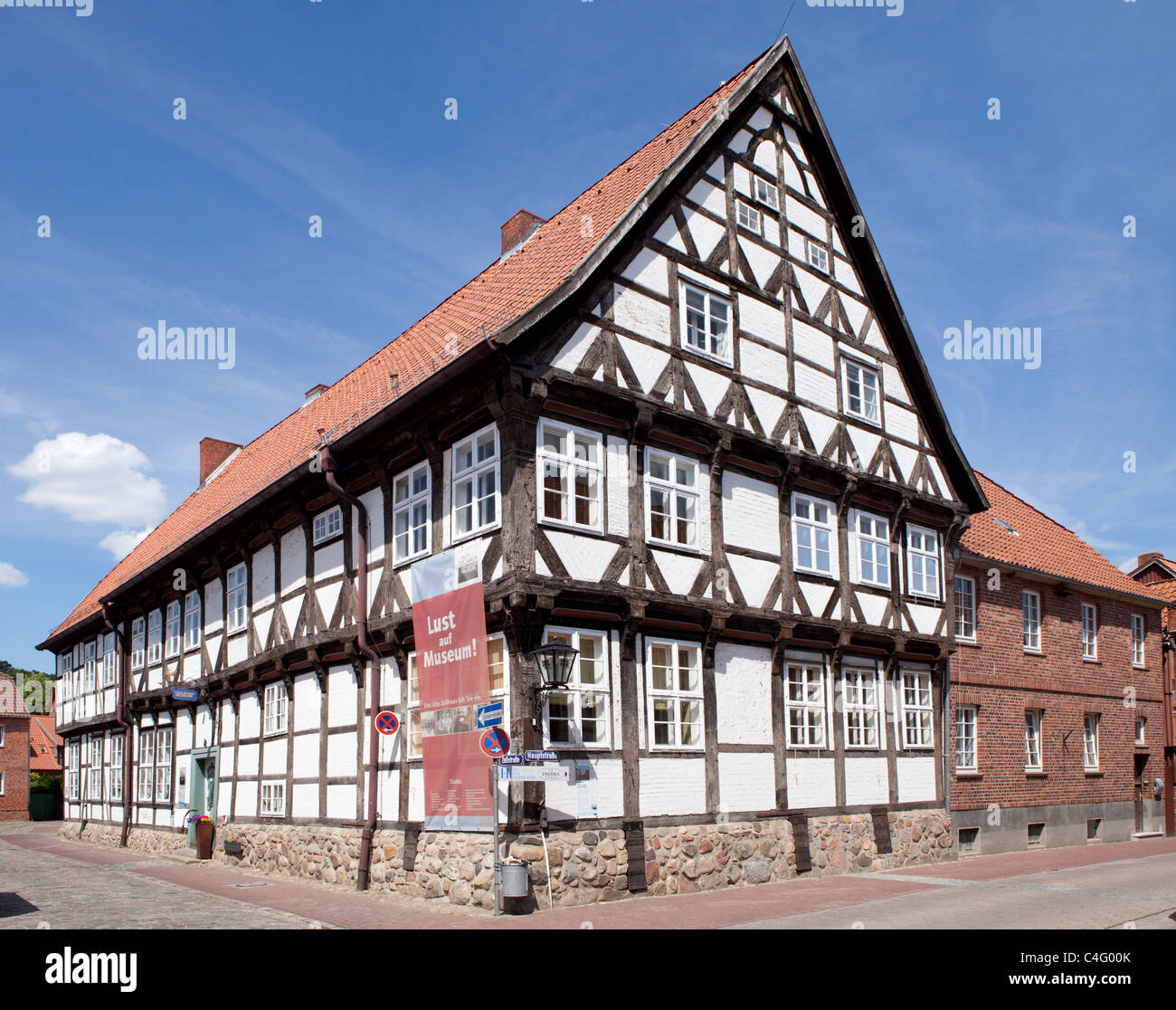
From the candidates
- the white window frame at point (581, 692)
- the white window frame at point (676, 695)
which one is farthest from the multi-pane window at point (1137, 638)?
the white window frame at point (581, 692)

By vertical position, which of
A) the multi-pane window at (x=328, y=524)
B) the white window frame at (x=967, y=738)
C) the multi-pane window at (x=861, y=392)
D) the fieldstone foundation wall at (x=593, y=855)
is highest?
the multi-pane window at (x=861, y=392)

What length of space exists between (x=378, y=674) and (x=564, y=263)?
663cm

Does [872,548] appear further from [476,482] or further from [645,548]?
[476,482]

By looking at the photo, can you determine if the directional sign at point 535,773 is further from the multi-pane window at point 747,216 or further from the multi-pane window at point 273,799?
the multi-pane window at point 747,216

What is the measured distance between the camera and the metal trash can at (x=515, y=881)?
42.1ft

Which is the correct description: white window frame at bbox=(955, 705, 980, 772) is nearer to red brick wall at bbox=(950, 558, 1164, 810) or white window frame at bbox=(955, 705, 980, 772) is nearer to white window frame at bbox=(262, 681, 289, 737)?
red brick wall at bbox=(950, 558, 1164, 810)

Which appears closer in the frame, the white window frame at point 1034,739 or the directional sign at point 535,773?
the directional sign at point 535,773

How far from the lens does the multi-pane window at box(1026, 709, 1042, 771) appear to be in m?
24.0

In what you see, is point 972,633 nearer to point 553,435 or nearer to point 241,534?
point 553,435

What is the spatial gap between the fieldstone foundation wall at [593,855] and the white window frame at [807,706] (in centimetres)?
122

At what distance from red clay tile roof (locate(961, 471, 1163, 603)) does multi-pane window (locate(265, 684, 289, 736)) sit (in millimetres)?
13735

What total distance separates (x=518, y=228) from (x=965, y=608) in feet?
39.8

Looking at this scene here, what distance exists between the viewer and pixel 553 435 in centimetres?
1463

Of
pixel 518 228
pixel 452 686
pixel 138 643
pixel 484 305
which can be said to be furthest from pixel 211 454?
pixel 452 686
